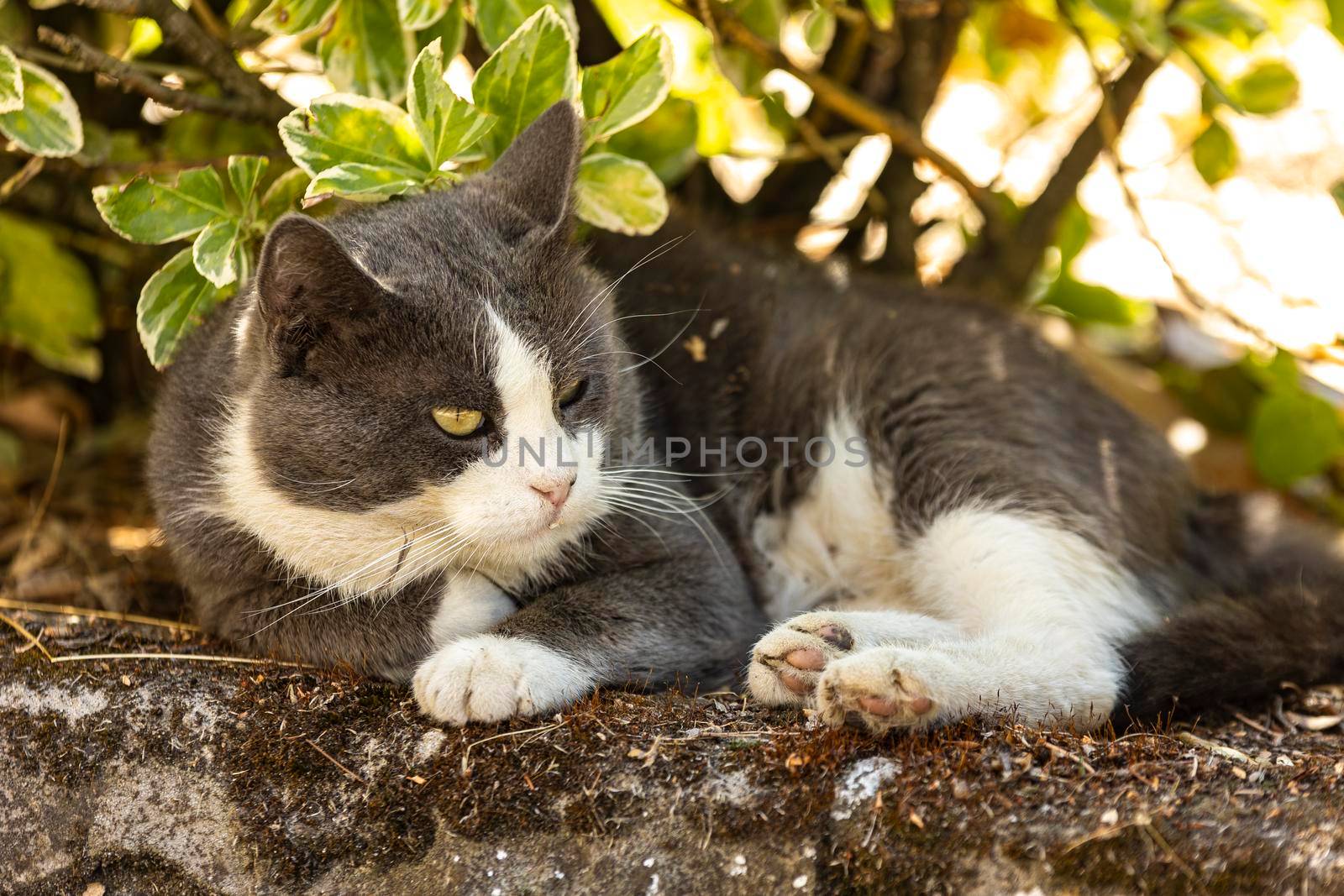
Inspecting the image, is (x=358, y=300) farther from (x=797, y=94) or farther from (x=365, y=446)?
(x=797, y=94)

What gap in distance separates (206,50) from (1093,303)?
2752mm

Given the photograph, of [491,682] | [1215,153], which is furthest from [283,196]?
[1215,153]

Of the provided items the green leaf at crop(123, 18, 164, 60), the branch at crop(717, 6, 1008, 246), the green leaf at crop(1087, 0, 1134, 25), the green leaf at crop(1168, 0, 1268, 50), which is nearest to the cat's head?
the branch at crop(717, 6, 1008, 246)

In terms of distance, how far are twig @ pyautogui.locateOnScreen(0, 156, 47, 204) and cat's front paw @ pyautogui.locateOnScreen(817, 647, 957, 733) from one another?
2209 mm

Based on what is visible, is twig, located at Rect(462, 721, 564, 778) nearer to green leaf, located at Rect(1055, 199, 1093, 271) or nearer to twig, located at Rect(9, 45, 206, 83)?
twig, located at Rect(9, 45, 206, 83)

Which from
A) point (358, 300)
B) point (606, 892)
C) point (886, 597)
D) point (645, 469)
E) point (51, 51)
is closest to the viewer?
point (606, 892)

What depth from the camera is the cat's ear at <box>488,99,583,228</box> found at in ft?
7.75

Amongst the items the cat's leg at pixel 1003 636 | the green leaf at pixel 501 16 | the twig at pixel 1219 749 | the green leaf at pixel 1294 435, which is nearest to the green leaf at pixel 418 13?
the green leaf at pixel 501 16

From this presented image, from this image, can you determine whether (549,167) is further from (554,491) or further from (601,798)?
(601,798)

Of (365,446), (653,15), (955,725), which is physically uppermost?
(653,15)

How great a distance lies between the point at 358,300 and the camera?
6.68 ft

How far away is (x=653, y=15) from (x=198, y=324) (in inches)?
56.4

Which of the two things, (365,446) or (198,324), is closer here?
(365,446)

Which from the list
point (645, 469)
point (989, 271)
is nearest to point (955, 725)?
point (645, 469)
